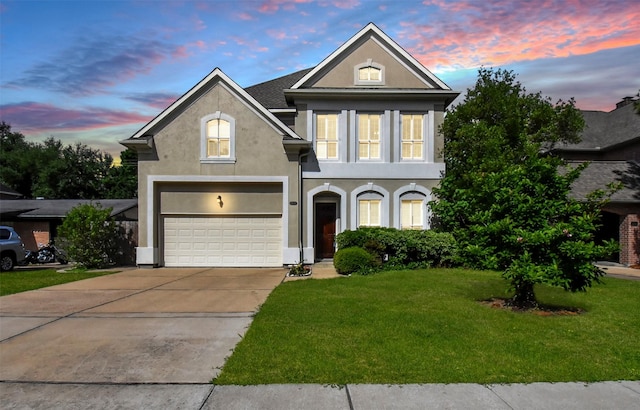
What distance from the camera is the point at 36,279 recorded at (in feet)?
45.6

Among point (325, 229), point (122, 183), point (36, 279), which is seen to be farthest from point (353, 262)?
point (122, 183)

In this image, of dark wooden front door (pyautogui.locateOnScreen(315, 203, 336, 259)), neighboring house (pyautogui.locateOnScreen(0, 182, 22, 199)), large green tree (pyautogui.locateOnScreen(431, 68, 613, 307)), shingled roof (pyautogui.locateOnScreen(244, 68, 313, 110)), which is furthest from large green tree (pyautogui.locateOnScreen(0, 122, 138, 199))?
large green tree (pyautogui.locateOnScreen(431, 68, 613, 307))

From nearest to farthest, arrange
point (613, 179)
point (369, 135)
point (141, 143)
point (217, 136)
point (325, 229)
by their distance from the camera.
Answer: point (141, 143)
point (217, 136)
point (369, 135)
point (325, 229)
point (613, 179)

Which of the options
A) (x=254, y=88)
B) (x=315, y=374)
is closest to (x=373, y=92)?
(x=254, y=88)

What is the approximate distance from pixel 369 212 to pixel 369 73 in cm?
573

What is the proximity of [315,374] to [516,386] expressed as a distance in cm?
225

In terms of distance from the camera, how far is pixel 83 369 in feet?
17.8

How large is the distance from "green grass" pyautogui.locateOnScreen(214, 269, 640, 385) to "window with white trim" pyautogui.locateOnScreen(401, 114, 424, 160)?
28.2 feet

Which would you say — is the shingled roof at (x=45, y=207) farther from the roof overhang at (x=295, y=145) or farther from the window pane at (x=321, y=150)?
the window pane at (x=321, y=150)

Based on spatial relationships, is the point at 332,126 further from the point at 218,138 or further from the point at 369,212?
the point at 218,138

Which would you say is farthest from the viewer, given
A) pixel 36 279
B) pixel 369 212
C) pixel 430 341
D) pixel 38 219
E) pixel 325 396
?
pixel 38 219

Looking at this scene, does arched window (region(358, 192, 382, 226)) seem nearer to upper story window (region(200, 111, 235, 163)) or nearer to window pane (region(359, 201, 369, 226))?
window pane (region(359, 201, 369, 226))

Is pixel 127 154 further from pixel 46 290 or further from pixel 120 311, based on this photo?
pixel 120 311

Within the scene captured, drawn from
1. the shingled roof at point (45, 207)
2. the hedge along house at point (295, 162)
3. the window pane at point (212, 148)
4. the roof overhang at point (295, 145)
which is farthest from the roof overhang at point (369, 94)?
the shingled roof at point (45, 207)
